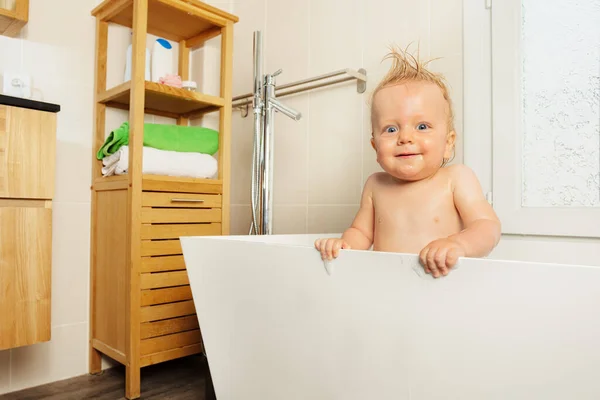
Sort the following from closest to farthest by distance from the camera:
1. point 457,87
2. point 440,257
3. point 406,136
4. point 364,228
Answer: point 440,257 < point 406,136 < point 364,228 < point 457,87

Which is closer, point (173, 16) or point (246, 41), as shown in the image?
point (173, 16)

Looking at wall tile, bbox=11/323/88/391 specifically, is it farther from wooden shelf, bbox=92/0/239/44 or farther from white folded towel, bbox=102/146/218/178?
wooden shelf, bbox=92/0/239/44

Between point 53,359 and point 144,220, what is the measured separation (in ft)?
2.14

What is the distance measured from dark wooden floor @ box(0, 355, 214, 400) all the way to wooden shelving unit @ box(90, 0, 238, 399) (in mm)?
70

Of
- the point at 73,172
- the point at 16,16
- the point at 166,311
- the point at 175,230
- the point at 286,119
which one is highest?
the point at 16,16

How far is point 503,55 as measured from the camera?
4.59 feet

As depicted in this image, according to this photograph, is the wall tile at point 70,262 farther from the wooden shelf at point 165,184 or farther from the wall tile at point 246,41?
the wall tile at point 246,41

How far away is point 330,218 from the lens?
180 cm

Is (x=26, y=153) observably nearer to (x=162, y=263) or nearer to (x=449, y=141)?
(x=162, y=263)

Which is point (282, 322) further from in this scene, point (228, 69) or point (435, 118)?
point (228, 69)

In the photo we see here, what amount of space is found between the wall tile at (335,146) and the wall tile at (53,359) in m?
1.04

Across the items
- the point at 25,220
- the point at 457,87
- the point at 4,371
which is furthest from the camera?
the point at 4,371

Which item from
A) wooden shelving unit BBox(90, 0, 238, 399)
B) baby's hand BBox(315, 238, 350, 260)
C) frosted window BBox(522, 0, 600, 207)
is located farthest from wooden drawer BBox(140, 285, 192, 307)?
frosted window BBox(522, 0, 600, 207)

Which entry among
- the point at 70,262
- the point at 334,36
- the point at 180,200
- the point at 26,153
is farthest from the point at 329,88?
the point at 70,262
